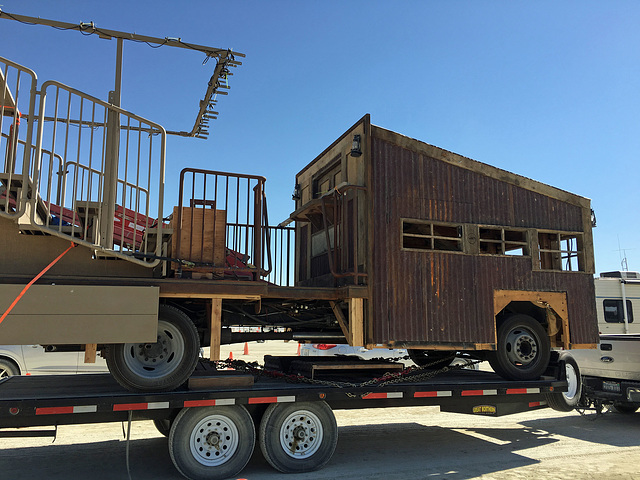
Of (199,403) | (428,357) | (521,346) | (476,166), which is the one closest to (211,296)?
Answer: (199,403)

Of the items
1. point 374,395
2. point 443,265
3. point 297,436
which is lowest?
point 297,436

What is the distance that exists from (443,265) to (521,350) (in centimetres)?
214

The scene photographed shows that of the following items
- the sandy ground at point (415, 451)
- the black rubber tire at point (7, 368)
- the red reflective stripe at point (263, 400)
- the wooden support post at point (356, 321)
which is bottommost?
the sandy ground at point (415, 451)

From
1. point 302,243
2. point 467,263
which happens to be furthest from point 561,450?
point 302,243

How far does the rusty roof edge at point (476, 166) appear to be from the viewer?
8.05 meters

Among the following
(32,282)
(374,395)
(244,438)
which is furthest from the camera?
(374,395)

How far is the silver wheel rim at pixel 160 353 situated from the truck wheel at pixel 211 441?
23.1 inches

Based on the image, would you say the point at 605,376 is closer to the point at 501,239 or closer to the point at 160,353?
the point at 501,239

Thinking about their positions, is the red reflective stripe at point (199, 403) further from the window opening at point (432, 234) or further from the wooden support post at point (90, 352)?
the window opening at point (432, 234)

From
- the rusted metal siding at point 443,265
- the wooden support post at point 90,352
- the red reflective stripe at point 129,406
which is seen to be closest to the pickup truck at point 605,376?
the rusted metal siding at point 443,265

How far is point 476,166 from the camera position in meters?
8.51

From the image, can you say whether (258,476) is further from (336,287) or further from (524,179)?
(524,179)

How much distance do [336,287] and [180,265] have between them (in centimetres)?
241

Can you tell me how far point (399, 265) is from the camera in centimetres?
778
